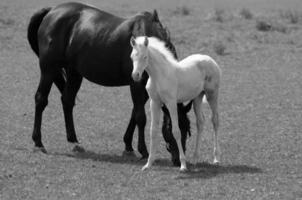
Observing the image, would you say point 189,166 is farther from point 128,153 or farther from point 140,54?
point 140,54

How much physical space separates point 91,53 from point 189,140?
2274 millimetres

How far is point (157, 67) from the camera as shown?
8703 mm

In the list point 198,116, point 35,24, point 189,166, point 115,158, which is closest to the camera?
point 189,166

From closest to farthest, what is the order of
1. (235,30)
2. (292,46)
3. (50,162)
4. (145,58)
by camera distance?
(145,58) → (50,162) → (292,46) → (235,30)

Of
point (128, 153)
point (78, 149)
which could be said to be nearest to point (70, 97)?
point (78, 149)

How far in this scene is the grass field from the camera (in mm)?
7980

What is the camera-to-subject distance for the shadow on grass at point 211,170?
8.62 meters

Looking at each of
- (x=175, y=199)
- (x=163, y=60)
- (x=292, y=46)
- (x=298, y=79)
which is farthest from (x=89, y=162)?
(x=292, y=46)

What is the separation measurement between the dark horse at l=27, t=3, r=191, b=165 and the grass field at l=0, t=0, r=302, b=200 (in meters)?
0.53

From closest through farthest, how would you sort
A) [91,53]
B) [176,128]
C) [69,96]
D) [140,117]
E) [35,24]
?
1. [176,128]
2. [140,117]
3. [91,53]
4. [69,96]
5. [35,24]

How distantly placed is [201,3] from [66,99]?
85.4 feet

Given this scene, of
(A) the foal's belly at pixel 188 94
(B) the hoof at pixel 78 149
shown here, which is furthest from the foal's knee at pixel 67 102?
(A) the foal's belly at pixel 188 94

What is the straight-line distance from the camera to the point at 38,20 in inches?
443

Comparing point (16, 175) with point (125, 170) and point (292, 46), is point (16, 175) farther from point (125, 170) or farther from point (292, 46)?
point (292, 46)
